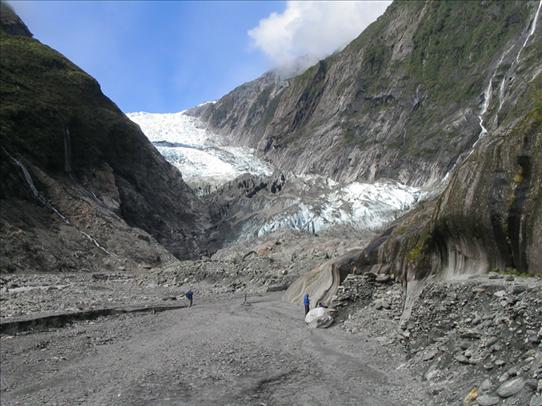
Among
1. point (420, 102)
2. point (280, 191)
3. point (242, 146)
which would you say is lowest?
point (280, 191)

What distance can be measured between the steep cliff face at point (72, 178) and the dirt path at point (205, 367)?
30981 millimetres

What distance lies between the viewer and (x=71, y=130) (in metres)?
78.4

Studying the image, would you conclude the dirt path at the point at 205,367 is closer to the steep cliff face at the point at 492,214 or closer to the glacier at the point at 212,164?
the steep cliff face at the point at 492,214

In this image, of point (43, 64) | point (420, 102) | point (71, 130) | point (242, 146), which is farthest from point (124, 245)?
point (242, 146)

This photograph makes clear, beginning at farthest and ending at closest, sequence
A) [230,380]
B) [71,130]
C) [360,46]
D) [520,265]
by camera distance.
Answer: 1. [360,46]
2. [71,130]
3. [230,380]
4. [520,265]

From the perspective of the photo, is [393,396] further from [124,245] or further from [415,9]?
[415,9]

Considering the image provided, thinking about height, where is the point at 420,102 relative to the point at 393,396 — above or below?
above

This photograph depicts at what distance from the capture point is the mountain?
14047mm

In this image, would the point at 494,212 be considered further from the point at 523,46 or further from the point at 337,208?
the point at 523,46

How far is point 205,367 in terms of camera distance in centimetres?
1606

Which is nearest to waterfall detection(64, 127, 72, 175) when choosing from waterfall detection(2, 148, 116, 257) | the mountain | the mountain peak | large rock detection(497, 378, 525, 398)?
waterfall detection(2, 148, 116, 257)

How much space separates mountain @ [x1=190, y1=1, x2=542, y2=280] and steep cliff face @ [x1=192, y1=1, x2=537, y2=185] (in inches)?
11.2

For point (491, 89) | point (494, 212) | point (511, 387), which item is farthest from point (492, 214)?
point (491, 89)

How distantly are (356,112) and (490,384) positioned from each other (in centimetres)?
12006
